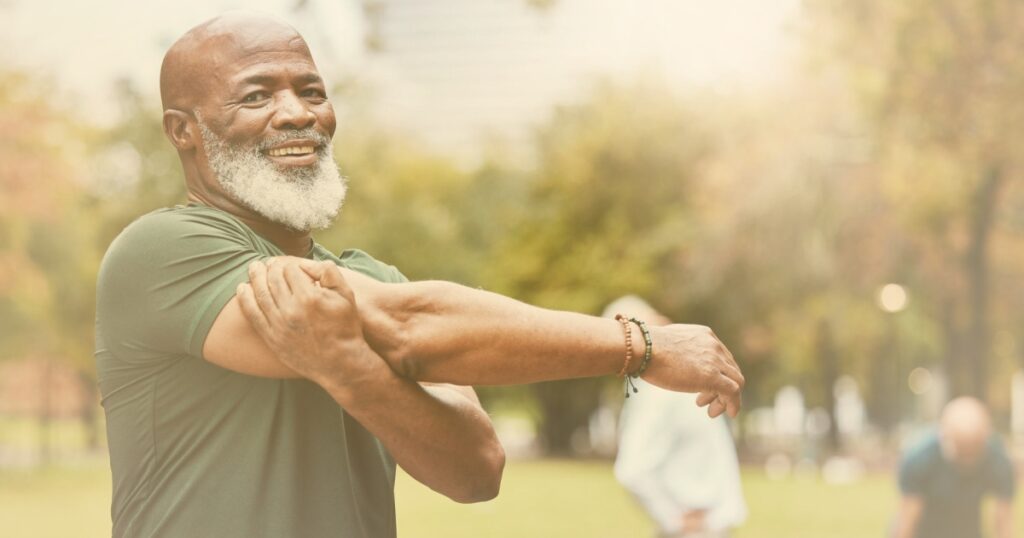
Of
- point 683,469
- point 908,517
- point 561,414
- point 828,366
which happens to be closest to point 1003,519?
point 908,517

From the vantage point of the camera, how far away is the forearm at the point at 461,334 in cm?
130

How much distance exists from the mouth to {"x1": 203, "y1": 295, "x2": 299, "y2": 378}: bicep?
0.21 metres

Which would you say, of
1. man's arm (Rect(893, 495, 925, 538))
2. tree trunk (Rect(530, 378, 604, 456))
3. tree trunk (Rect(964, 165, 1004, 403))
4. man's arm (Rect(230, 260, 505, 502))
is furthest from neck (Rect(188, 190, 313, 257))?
tree trunk (Rect(530, 378, 604, 456))

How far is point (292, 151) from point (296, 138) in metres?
0.02

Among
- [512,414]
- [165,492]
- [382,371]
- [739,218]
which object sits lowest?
[512,414]

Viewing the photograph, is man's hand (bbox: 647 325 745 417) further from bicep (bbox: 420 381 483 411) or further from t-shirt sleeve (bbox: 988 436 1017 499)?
t-shirt sleeve (bbox: 988 436 1017 499)

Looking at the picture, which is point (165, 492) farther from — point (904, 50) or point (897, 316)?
point (897, 316)

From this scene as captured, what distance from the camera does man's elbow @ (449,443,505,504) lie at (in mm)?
1449

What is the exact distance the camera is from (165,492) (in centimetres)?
136

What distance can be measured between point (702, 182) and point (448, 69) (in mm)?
9574

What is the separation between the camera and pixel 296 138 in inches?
57.9

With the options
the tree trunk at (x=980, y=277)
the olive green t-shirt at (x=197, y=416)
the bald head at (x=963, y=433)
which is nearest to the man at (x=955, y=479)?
the bald head at (x=963, y=433)

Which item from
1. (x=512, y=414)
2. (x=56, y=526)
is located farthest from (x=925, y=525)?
(x=512, y=414)

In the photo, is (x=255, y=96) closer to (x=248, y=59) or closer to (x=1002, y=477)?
(x=248, y=59)
